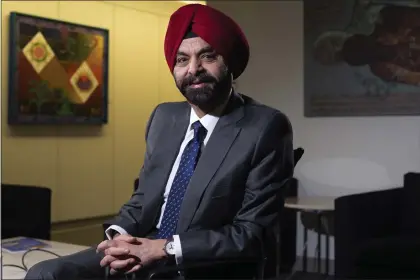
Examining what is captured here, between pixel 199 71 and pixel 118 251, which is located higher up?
pixel 199 71

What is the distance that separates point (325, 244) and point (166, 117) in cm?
54

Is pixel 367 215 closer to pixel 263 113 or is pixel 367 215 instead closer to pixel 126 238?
pixel 263 113

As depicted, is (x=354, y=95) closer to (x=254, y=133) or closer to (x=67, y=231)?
(x=254, y=133)

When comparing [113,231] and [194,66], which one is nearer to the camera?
[194,66]

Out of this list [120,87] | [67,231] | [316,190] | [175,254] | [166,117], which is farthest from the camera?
[67,231]

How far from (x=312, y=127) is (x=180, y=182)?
0.42 m

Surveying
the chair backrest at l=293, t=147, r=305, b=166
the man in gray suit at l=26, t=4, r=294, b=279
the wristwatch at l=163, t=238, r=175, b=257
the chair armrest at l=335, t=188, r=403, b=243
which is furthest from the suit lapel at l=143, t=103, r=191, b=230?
the chair armrest at l=335, t=188, r=403, b=243

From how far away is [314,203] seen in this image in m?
1.54

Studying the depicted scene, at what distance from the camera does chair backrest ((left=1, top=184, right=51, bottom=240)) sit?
8.63 ft

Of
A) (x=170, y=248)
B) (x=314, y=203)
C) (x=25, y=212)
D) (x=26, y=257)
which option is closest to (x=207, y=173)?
(x=170, y=248)

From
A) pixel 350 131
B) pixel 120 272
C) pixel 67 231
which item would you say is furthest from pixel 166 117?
pixel 67 231

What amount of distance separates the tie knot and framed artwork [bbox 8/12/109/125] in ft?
5.10

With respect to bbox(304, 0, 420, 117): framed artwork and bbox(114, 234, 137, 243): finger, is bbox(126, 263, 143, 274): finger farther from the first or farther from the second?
bbox(304, 0, 420, 117): framed artwork

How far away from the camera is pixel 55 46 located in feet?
10.0
